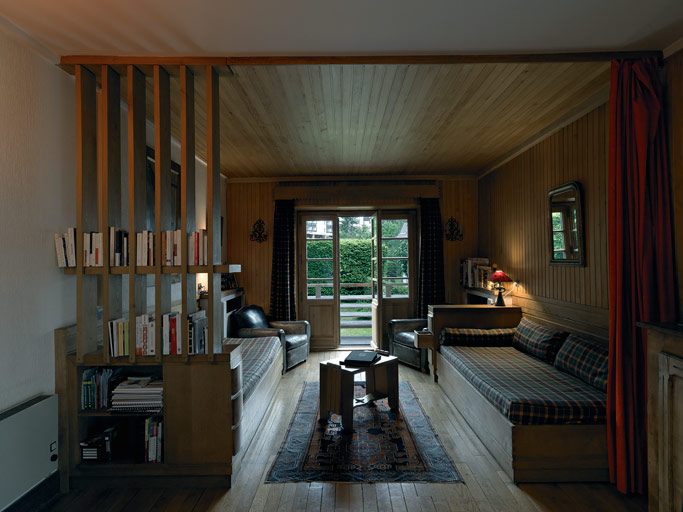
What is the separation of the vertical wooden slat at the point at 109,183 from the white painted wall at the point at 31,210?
260 millimetres

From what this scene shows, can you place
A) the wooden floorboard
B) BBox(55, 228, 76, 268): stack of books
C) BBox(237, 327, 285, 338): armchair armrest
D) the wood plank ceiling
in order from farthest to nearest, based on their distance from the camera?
BBox(237, 327, 285, 338): armchair armrest, the wood plank ceiling, BBox(55, 228, 76, 268): stack of books, the wooden floorboard

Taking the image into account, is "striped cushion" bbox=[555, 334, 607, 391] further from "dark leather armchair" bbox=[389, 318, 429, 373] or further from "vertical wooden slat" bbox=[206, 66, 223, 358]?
"vertical wooden slat" bbox=[206, 66, 223, 358]

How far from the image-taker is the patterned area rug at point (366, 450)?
2.66 meters

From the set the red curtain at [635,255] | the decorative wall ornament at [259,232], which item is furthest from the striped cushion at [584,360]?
the decorative wall ornament at [259,232]

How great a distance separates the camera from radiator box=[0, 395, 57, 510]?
6.69 feet

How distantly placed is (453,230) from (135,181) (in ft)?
15.2

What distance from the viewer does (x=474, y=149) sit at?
4.79 m

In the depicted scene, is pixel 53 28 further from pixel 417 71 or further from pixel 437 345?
pixel 437 345

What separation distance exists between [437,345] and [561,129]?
2.60m

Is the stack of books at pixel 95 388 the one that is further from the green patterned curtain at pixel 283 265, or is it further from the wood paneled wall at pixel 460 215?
the wood paneled wall at pixel 460 215

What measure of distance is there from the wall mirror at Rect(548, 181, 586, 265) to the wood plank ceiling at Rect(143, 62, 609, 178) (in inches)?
28.2

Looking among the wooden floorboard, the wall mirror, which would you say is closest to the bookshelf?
the wooden floorboard

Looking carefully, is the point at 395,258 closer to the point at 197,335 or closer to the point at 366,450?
the point at 366,450

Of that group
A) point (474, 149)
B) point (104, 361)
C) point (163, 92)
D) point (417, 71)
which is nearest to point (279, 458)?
point (104, 361)
